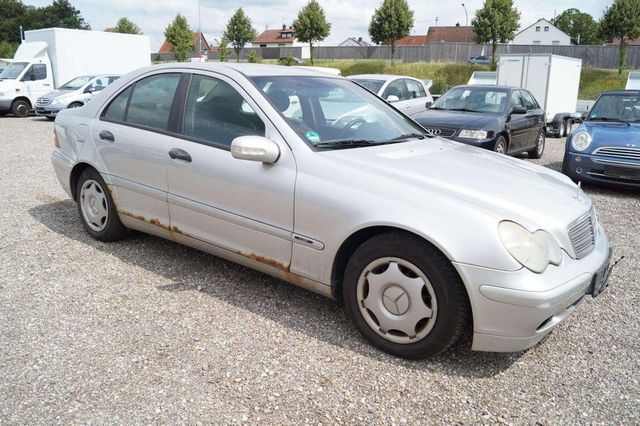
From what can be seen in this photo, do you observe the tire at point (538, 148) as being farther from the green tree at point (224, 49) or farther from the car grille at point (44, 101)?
the green tree at point (224, 49)

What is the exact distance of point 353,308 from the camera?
3.21m

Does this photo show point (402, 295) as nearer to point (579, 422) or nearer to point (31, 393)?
point (579, 422)

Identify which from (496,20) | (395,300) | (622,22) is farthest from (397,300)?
(496,20)

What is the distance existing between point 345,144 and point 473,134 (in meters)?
5.96

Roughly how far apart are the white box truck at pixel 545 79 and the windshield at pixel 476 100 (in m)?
6.87

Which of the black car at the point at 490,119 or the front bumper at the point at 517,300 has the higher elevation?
the black car at the point at 490,119

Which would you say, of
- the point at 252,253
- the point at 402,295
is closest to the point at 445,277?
the point at 402,295

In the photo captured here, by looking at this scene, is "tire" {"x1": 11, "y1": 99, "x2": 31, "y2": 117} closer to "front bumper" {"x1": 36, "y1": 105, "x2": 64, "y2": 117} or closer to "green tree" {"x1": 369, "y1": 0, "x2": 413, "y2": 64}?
"front bumper" {"x1": 36, "y1": 105, "x2": 64, "y2": 117}

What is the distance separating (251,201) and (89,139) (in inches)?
78.8

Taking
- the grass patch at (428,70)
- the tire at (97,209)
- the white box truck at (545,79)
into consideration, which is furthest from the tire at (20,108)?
the grass patch at (428,70)

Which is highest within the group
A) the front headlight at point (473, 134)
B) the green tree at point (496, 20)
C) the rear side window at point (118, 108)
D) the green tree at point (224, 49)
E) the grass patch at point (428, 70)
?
the green tree at point (496, 20)

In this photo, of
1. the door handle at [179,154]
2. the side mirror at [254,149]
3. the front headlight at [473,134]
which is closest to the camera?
the side mirror at [254,149]

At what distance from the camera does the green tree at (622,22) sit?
3450 cm

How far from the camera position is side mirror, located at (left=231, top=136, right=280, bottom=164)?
331 centimetres
